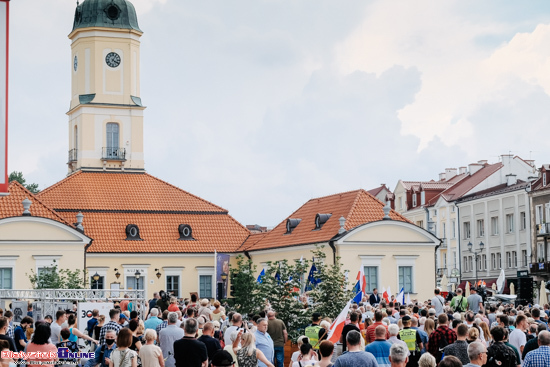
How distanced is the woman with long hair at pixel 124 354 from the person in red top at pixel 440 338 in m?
5.82

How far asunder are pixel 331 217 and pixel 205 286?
9.98 meters

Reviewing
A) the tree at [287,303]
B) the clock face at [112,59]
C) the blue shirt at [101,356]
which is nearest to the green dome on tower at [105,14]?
the clock face at [112,59]

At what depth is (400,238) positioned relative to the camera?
169ft

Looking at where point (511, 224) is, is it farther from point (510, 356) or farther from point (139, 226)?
point (510, 356)

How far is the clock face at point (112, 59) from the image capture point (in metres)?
67.4

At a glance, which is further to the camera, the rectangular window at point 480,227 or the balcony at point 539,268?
the rectangular window at point 480,227

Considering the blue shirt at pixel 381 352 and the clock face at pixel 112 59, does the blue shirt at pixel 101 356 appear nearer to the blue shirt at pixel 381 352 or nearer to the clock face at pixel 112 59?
the blue shirt at pixel 381 352

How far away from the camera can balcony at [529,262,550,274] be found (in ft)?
220

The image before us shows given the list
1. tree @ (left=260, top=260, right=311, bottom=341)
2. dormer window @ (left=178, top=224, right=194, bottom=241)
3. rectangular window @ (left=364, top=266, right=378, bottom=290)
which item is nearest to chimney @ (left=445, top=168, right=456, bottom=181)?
dormer window @ (left=178, top=224, right=194, bottom=241)

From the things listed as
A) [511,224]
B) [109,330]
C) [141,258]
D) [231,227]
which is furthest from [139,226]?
[109,330]

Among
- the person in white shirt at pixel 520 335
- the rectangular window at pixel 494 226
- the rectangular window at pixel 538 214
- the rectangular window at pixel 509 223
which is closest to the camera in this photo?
the person in white shirt at pixel 520 335

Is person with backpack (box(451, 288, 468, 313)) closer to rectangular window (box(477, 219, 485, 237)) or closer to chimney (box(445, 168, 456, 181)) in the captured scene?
rectangular window (box(477, 219, 485, 237))

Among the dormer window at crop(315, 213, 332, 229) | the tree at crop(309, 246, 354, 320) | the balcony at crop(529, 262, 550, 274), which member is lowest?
the tree at crop(309, 246, 354, 320)

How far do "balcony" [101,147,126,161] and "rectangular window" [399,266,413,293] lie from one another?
2237 cm
